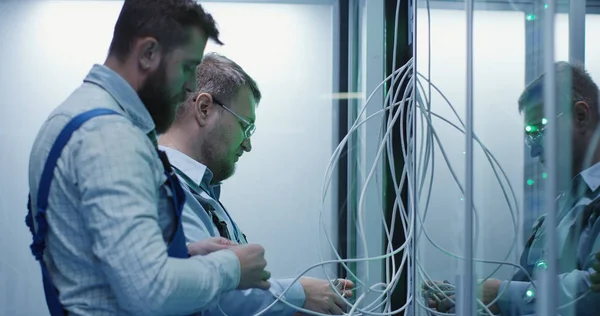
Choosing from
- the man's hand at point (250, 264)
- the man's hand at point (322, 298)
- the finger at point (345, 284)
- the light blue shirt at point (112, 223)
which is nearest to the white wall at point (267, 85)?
the finger at point (345, 284)

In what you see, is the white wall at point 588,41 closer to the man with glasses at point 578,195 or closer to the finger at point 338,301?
the man with glasses at point 578,195

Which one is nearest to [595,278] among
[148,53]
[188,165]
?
[148,53]

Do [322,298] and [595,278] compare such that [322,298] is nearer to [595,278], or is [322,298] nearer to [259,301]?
[259,301]

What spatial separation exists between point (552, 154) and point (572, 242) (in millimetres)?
103

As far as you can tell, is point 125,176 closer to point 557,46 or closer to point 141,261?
point 141,261

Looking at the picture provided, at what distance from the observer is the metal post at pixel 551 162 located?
→ 2.44 feet

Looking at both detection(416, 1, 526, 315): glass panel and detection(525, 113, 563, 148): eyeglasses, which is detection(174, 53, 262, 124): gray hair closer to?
detection(416, 1, 526, 315): glass panel

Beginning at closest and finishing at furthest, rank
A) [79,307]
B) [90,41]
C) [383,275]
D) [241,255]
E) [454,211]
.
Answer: [79,307] → [241,255] → [454,211] → [383,275] → [90,41]

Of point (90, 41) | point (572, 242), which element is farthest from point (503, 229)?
point (90, 41)

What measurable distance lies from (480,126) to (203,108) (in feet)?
2.48

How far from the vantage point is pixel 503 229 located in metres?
0.97

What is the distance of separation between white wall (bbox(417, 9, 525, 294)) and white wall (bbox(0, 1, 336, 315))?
0.91 meters

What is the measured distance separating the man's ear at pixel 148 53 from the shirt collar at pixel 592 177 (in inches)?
23.2

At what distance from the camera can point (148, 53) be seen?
94 centimetres
